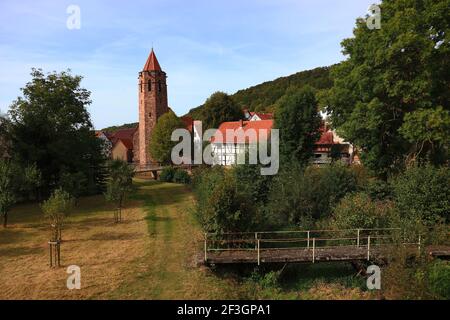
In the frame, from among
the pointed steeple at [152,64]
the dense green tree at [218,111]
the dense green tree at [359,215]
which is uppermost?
the pointed steeple at [152,64]

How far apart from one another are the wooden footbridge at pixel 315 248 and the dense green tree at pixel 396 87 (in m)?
6.14

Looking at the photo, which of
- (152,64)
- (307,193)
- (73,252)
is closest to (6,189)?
(73,252)

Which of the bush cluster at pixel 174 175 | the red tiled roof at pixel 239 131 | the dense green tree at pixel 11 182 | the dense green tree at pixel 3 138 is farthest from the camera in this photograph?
the red tiled roof at pixel 239 131

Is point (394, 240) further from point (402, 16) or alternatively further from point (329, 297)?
point (402, 16)

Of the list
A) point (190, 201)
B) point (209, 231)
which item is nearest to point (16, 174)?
point (190, 201)

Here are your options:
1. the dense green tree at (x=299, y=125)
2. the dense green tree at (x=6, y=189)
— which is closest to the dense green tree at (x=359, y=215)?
the dense green tree at (x=299, y=125)

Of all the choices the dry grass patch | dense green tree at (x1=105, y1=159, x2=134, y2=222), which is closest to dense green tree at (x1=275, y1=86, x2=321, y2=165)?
dense green tree at (x1=105, y1=159, x2=134, y2=222)

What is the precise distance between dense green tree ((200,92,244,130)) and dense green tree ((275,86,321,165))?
27.3 meters

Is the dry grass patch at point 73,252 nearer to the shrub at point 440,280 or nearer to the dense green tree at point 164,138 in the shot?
the shrub at point 440,280

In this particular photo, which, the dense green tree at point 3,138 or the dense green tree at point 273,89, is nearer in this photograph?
the dense green tree at point 3,138

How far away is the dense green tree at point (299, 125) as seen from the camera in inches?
1229

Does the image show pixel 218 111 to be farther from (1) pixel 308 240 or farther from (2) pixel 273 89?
(2) pixel 273 89

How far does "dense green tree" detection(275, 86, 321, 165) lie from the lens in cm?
3122

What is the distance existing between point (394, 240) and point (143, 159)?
43.1 metres
